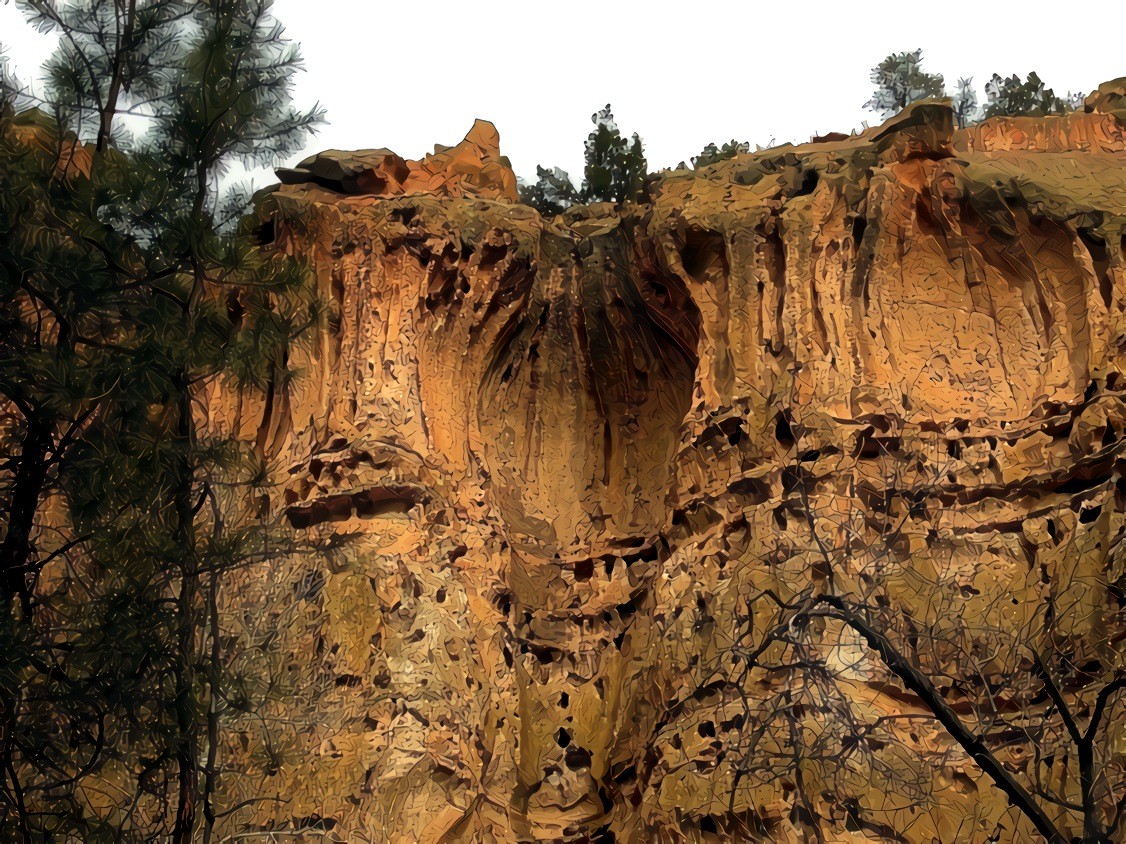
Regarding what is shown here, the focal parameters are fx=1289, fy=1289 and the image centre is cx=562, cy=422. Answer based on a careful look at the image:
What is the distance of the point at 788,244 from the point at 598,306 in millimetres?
2524

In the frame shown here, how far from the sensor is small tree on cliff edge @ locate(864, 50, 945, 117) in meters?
21.9

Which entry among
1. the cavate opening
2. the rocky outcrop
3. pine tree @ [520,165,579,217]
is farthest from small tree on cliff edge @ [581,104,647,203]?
the cavate opening

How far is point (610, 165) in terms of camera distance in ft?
64.7

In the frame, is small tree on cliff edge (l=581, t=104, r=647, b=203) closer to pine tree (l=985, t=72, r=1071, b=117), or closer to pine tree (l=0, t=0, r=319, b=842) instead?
pine tree (l=985, t=72, r=1071, b=117)

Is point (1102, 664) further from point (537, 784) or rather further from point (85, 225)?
point (85, 225)

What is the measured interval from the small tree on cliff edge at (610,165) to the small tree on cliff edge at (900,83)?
5091 millimetres

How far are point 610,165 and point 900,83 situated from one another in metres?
5.97

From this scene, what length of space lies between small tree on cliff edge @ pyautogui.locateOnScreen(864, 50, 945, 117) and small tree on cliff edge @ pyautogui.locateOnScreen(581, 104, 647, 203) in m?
5.09

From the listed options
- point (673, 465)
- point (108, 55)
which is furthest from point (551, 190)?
point (108, 55)

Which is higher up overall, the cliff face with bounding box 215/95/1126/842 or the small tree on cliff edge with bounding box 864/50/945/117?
the small tree on cliff edge with bounding box 864/50/945/117

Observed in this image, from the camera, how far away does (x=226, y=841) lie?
8.57 meters

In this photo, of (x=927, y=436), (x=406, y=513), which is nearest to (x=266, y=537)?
(x=406, y=513)

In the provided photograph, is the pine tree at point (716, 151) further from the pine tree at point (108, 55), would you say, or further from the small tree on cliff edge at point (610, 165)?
the pine tree at point (108, 55)

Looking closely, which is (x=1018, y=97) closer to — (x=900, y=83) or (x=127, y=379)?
(x=900, y=83)
